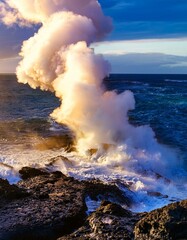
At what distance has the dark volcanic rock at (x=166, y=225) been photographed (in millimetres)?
12633

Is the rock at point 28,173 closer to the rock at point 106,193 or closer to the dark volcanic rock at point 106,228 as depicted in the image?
the rock at point 106,193

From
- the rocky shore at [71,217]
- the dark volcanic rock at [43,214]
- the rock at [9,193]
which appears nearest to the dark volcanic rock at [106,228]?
the rocky shore at [71,217]

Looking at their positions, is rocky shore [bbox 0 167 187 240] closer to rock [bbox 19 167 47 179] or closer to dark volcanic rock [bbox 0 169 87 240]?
dark volcanic rock [bbox 0 169 87 240]

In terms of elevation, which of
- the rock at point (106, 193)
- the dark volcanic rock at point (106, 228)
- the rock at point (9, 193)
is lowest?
the dark volcanic rock at point (106, 228)

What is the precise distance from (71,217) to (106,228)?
2.55 metres

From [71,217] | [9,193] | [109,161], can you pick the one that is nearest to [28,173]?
[9,193]

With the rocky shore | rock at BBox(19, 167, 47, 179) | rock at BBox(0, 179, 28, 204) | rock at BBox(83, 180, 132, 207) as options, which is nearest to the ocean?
rock at BBox(19, 167, 47, 179)

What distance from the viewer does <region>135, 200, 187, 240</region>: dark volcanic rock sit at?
41.4 ft

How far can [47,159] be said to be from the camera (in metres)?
31.4

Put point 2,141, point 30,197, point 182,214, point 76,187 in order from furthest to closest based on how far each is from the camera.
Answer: point 2,141 < point 76,187 < point 30,197 < point 182,214

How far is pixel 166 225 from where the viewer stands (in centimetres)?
1274

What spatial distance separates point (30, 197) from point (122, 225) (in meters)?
5.45

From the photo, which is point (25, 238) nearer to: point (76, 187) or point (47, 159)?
point (76, 187)

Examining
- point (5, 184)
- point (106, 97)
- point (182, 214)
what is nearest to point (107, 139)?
point (106, 97)
